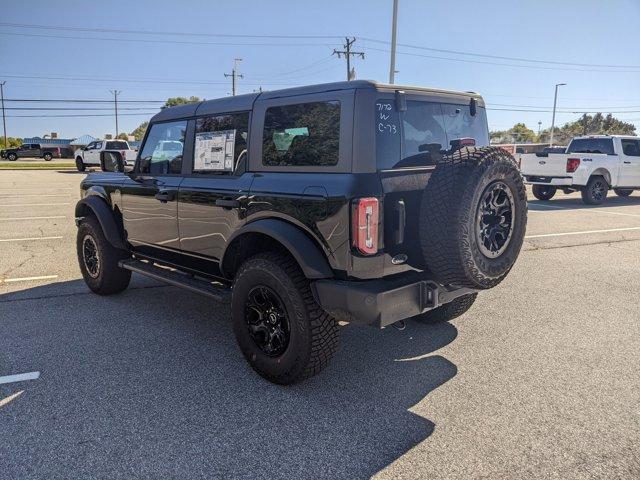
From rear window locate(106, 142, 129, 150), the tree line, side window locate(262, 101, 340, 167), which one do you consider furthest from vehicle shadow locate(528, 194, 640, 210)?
the tree line

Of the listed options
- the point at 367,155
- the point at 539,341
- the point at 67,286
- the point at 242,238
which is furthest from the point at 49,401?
the point at 539,341

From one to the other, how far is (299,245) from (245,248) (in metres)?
0.73

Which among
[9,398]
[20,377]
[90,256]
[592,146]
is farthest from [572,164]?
[9,398]

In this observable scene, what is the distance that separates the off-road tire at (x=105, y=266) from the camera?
202 inches

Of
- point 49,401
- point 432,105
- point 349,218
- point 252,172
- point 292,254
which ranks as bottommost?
point 49,401

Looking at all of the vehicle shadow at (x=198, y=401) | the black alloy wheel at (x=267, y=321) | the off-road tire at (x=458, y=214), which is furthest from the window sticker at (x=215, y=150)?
the off-road tire at (x=458, y=214)

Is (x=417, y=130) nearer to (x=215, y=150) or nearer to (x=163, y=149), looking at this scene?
(x=215, y=150)

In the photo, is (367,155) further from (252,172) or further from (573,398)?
(573,398)

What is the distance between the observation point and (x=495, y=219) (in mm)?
3100

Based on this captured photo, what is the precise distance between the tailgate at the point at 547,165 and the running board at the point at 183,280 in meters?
12.3

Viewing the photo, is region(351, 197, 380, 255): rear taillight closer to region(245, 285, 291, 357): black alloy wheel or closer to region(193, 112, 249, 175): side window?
region(245, 285, 291, 357): black alloy wheel

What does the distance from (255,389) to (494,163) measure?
6.96 feet

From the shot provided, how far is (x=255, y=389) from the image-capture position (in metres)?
3.29

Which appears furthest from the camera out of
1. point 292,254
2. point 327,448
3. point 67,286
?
point 67,286
